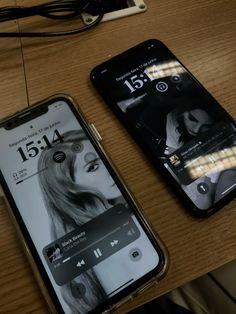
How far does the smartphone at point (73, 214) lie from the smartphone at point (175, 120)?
0.05 meters

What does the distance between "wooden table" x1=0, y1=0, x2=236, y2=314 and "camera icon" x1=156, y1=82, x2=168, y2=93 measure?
5 centimetres

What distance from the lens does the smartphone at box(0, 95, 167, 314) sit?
27 cm

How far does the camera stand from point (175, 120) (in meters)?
0.33

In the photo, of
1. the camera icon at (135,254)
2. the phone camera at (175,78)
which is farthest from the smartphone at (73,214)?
the phone camera at (175,78)

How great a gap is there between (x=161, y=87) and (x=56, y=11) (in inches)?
7.3

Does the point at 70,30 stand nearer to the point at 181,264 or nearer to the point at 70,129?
the point at 70,129

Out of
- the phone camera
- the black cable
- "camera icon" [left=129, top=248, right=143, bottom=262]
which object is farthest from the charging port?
"camera icon" [left=129, top=248, right=143, bottom=262]

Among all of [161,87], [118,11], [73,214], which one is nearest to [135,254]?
[73,214]

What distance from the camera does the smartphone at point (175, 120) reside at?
0.30 meters

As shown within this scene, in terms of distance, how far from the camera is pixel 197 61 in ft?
1.26

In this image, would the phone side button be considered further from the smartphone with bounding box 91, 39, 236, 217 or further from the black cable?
the black cable

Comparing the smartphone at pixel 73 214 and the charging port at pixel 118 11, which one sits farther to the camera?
the charging port at pixel 118 11

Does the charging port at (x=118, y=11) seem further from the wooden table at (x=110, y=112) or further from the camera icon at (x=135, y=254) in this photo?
the camera icon at (x=135, y=254)

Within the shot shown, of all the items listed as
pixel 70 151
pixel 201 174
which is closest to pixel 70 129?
pixel 70 151
